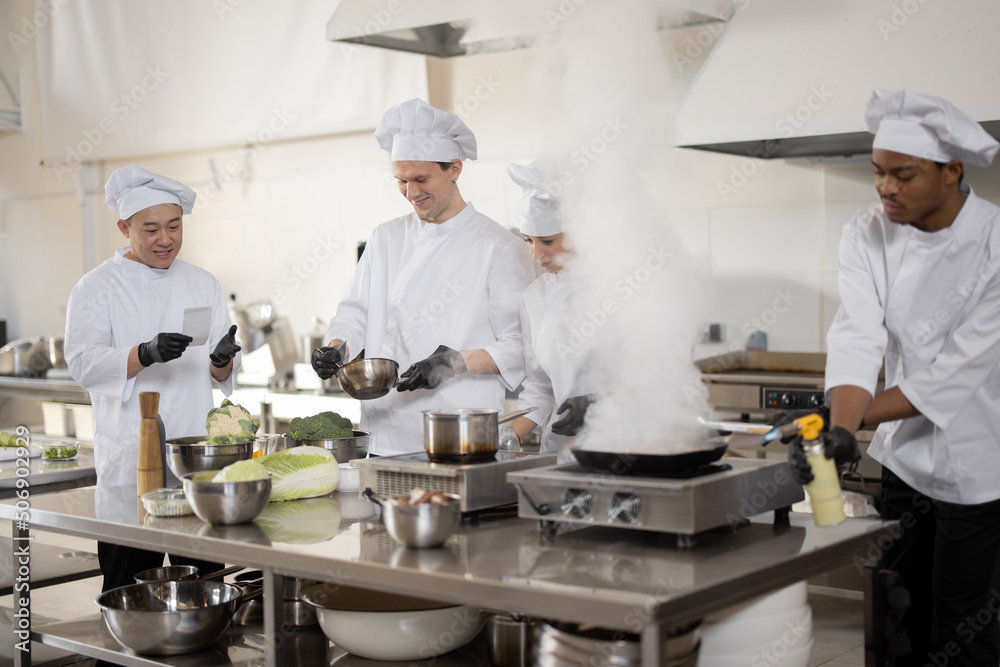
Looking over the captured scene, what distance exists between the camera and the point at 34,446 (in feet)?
11.8

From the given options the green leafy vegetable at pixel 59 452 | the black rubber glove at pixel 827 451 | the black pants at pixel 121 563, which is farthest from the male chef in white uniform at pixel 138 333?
the black rubber glove at pixel 827 451

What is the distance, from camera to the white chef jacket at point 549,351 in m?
2.69

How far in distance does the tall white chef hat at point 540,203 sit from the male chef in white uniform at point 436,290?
0.87 ft

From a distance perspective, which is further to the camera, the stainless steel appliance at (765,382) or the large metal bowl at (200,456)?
the stainless steel appliance at (765,382)

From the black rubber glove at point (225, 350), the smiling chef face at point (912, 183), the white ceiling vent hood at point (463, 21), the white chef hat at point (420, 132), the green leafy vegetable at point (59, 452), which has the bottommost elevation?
the green leafy vegetable at point (59, 452)

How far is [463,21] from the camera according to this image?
4184 millimetres

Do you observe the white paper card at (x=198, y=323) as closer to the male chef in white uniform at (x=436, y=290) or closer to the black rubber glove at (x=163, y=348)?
the black rubber glove at (x=163, y=348)

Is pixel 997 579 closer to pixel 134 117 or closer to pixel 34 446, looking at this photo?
pixel 34 446

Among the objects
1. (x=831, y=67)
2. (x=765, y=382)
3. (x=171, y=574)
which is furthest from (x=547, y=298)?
(x=765, y=382)

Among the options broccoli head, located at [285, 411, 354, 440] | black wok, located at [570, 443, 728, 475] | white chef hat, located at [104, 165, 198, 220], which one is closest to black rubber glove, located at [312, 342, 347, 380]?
broccoli head, located at [285, 411, 354, 440]

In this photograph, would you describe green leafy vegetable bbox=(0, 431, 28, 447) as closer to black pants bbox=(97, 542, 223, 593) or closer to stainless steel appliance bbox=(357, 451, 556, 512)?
black pants bbox=(97, 542, 223, 593)

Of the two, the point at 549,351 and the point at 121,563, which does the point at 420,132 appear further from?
the point at 121,563

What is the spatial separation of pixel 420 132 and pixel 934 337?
151 cm

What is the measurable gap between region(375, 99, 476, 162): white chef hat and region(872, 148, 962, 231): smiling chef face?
4.11 ft
